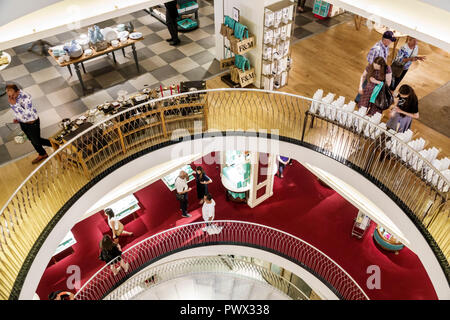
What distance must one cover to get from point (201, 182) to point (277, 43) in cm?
382

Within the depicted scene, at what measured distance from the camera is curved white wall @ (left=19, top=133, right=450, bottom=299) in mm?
5918

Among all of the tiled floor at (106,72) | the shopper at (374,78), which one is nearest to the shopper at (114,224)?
the tiled floor at (106,72)

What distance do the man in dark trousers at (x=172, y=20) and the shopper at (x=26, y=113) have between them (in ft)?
16.9

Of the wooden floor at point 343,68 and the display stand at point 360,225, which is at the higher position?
the wooden floor at point 343,68

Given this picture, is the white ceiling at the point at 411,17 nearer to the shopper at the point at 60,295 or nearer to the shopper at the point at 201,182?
the shopper at the point at 201,182

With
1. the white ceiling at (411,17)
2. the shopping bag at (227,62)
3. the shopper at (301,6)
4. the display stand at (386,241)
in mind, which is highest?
the white ceiling at (411,17)

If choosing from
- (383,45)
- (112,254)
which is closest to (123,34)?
(112,254)

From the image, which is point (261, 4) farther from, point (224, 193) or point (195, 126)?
point (224, 193)

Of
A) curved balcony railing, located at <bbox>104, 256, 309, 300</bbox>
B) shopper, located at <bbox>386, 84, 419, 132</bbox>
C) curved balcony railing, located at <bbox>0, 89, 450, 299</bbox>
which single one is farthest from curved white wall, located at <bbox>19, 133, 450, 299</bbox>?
curved balcony railing, located at <bbox>104, 256, 309, 300</bbox>

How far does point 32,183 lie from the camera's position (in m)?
6.71

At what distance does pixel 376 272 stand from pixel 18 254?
7.60 m

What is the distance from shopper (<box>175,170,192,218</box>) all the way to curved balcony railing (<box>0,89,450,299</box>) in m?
1.76

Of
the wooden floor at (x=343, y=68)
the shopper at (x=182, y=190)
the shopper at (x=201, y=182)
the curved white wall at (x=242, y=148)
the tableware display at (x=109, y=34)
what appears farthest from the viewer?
the tableware display at (x=109, y=34)

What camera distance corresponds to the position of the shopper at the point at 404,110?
6.34 meters
